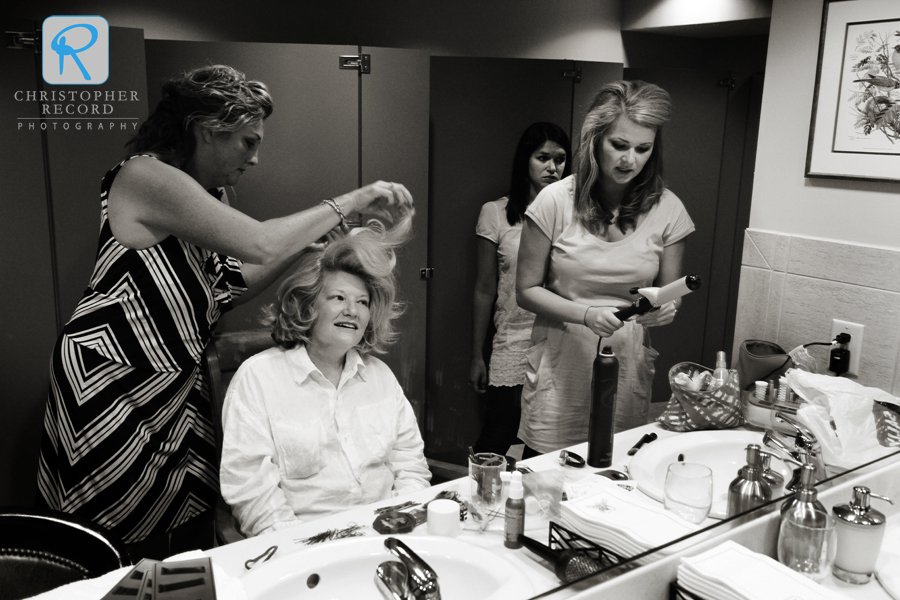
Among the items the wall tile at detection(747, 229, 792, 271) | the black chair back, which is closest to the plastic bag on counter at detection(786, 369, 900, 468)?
the wall tile at detection(747, 229, 792, 271)

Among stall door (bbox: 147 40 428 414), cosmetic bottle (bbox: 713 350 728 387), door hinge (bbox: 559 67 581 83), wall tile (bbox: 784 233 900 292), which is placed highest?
door hinge (bbox: 559 67 581 83)

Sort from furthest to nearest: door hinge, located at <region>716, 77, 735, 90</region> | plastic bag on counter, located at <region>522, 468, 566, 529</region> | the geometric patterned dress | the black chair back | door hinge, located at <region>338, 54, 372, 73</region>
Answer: door hinge, located at <region>716, 77, 735, 90</region>, plastic bag on counter, located at <region>522, 468, 566, 529</region>, door hinge, located at <region>338, 54, 372, 73</region>, the geometric patterned dress, the black chair back

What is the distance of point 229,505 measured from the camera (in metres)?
1.08

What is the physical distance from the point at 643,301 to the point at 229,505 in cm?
84

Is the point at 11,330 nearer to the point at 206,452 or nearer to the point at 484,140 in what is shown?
the point at 206,452

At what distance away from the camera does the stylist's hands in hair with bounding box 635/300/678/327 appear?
1362 millimetres

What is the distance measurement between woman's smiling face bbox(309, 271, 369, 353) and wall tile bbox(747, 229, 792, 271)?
3.09ft

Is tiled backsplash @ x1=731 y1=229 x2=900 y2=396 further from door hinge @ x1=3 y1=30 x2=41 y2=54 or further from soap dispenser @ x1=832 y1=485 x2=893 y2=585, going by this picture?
door hinge @ x1=3 y1=30 x2=41 y2=54

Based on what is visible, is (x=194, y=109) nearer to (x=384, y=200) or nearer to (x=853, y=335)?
(x=384, y=200)

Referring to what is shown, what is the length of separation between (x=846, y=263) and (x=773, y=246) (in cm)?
18

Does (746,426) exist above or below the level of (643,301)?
below

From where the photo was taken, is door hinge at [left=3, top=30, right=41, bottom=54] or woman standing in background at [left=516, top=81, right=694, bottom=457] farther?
woman standing in background at [left=516, top=81, right=694, bottom=457]

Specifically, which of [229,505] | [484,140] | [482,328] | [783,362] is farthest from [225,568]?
[783,362]

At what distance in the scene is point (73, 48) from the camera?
859 millimetres
